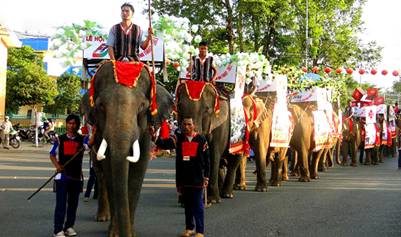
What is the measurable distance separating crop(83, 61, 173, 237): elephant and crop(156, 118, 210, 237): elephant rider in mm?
640

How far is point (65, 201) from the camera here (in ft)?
25.3

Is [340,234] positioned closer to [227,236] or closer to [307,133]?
[227,236]

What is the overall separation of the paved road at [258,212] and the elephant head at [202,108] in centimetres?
150

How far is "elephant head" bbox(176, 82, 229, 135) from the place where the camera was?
9.70 m

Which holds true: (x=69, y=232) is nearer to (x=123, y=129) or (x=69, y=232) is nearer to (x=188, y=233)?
(x=188, y=233)

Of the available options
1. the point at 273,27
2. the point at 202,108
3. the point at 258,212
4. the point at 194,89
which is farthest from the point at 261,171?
the point at 273,27

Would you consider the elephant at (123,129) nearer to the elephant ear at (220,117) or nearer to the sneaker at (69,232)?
the sneaker at (69,232)

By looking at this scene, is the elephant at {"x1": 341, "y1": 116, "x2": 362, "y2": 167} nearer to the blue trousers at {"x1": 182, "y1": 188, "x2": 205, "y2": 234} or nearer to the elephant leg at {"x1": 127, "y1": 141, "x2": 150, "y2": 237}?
the blue trousers at {"x1": 182, "y1": 188, "x2": 205, "y2": 234}

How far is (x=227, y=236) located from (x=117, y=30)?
3.14m

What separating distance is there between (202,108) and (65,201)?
3085mm

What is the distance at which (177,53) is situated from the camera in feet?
35.9

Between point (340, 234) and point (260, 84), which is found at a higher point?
point (260, 84)

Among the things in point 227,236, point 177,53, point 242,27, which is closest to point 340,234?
point 227,236

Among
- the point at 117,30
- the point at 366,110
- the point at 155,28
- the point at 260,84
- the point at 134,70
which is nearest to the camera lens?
the point at 134,70
